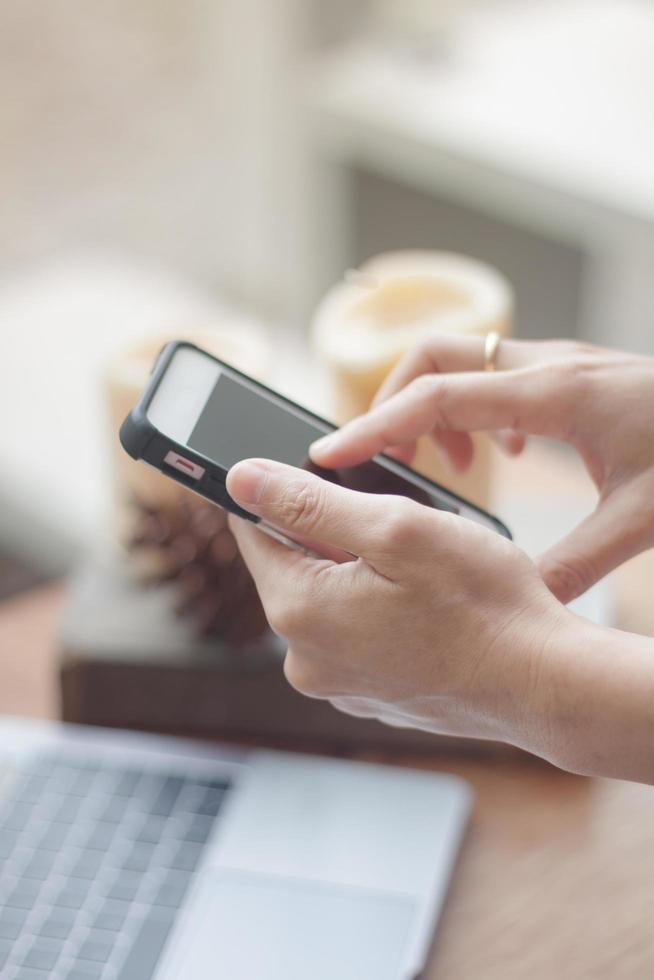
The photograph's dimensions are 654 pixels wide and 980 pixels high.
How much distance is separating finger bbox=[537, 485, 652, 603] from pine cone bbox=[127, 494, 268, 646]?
21 cm

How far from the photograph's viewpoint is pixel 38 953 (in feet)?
2.01

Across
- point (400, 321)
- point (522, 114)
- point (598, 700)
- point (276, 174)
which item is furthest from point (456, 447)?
point (276, 174)

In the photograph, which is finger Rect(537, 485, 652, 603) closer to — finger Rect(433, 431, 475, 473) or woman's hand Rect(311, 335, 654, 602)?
woman's hand Rect(311, 335, 654, 602)

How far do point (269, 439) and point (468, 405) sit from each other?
0.36 feet

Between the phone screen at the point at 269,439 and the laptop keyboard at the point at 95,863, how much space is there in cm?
22

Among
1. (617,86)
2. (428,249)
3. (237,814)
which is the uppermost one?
(617,86)

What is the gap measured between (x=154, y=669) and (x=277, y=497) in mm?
270

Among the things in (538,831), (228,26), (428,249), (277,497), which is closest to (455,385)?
(277,497)

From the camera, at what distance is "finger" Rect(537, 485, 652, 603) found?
1.98 feet

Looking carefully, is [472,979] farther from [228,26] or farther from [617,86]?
[228,26]

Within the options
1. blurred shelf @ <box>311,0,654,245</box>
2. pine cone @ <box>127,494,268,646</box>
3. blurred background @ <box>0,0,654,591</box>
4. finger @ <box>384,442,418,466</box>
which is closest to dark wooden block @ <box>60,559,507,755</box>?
pine cone @ <box>127,494,268,646</box>

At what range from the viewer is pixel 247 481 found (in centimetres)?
53

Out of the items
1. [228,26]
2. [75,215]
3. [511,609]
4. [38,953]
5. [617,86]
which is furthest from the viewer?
[228,26]

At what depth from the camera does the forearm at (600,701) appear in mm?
487
